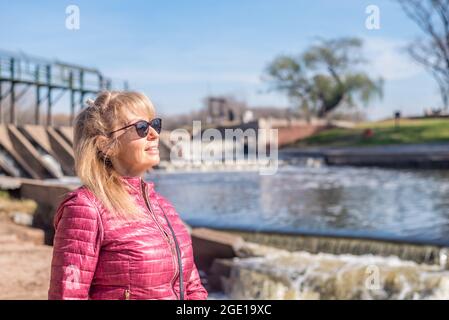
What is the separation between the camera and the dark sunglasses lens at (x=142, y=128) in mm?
1926

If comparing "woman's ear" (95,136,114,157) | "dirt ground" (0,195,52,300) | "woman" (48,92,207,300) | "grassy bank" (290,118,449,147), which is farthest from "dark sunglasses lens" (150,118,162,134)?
"grassy bank" (290,118,449,147)

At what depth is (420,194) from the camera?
16.9 meters

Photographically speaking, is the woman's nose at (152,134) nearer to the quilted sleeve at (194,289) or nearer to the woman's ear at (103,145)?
the woman's ear at (103,145)

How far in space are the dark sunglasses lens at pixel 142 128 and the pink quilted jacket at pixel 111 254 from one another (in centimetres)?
18

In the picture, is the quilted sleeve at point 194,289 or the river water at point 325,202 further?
the river water at point 325,202

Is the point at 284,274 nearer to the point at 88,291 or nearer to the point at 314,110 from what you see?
the point at 88,291

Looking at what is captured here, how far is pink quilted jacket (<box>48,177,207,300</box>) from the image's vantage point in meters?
1.68

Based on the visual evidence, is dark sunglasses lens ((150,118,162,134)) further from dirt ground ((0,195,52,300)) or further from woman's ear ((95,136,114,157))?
dirt ground ((0,195,52,300))

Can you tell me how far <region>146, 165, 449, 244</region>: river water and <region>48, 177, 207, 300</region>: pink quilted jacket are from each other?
8.29 m

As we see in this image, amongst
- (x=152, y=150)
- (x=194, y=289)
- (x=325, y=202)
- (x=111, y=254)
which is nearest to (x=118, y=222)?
(x=111, y=254)

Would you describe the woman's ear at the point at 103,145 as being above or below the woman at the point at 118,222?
above

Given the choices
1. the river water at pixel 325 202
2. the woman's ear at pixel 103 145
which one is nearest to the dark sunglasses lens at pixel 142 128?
the woman's ear at pixel 103 145
